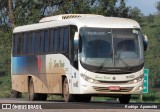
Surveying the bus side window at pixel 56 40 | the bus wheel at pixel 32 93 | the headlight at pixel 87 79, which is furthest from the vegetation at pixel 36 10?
the headlight at pixel 87 79

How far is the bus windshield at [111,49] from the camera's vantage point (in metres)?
25.4

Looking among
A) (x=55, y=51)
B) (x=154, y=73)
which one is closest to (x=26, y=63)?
(x=55, y=51)

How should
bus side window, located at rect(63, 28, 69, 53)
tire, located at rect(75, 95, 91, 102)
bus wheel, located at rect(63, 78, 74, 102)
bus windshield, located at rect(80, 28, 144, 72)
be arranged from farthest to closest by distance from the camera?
tire, located at rect(75, 95, 91, 102) < bus side window, located at rect(63, 28, 69, 53) < bus wheel, located at rect(63, 78, 74, 102) < bus windshield, located at rect(80, 28, 144, 72)

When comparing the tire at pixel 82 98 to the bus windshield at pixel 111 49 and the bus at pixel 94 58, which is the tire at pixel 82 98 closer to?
the bus at pixel 94 58

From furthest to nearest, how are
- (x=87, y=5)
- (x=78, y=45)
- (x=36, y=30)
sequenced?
(x=87, y=5)
(x=36, y=30)
(x=78, y=45)

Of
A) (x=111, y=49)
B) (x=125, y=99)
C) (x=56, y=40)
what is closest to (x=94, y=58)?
(x=111, y=49)

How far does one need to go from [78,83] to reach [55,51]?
3018 mm

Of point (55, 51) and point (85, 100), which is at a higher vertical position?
point (55, 51)

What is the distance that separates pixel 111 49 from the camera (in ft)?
84.3

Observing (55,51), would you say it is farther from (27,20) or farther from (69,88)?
(27,20)

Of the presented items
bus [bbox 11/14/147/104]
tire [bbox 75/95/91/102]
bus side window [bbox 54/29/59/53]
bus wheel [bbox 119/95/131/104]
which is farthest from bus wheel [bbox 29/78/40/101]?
bus wheel [bbox 119/95/131/104]

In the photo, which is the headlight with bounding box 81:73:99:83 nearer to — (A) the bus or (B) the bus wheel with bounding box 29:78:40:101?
(A) the bus

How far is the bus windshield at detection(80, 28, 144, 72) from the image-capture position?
2541cm

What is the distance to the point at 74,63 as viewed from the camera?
85.3 ft
